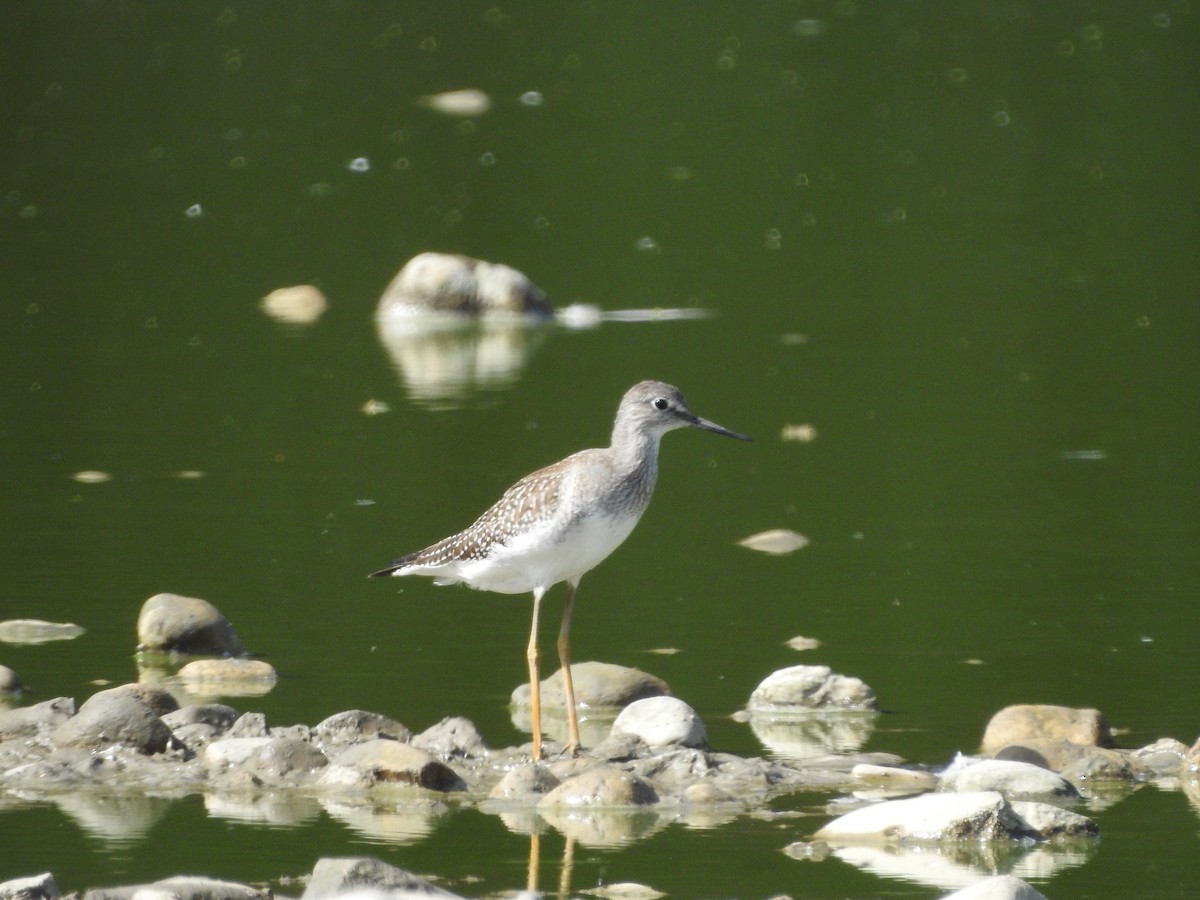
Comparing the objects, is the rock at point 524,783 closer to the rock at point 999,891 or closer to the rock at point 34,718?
the rock at point 34,718

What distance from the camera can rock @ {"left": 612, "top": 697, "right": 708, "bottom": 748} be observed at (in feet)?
28.8

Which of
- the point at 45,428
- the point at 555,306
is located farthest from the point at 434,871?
the point at 555,306

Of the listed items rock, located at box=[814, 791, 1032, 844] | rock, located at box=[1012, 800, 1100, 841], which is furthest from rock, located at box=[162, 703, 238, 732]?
rock, located at box=[1012, 800, 1100, 841]

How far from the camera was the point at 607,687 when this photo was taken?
31.7ft

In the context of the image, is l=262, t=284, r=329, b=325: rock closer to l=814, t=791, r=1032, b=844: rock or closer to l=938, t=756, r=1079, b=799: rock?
l=938, t=756, r=1079, b=799: rock

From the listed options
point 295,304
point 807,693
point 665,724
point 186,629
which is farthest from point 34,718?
point 295,304

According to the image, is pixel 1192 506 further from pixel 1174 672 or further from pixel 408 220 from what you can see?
pixel 408 220

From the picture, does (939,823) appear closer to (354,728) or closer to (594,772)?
(594,772)

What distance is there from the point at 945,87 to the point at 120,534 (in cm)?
1786

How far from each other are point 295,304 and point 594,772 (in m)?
11.4

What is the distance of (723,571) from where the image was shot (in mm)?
11727

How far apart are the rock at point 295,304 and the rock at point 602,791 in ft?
35.7

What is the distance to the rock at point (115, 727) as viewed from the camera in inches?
340

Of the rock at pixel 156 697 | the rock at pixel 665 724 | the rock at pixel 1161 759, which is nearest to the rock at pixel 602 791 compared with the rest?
the rock at pixel 665 724
